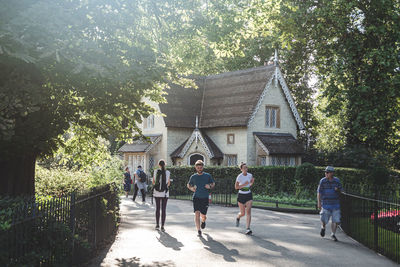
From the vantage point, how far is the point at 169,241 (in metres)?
12.4

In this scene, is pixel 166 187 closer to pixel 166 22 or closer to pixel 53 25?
pixel 166 22

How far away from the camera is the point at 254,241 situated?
12.5 metres

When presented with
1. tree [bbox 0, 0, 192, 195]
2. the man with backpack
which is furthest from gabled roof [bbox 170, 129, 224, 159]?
tree [bbox 0, 0, 192, 195]

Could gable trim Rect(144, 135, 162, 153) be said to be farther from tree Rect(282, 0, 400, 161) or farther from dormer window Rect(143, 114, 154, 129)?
tree Rect(282, 0, 400, 161)

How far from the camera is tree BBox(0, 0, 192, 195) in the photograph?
28.9 ft

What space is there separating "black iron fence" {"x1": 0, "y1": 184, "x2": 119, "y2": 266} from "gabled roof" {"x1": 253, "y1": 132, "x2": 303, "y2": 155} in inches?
1032

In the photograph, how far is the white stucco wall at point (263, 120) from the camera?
1508 inches

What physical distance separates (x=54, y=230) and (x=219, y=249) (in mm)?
4540

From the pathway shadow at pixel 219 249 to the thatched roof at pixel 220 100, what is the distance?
25.9 m

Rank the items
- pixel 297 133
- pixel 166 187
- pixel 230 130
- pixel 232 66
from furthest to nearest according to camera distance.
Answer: pixel 232 66 < pixel 297 133 < pixel 230 130 < pixel 166 187

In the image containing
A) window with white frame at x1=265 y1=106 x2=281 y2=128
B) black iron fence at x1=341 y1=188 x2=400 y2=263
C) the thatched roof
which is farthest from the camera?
window with white frame at x1=265 y1=106 x2=281 y2=128

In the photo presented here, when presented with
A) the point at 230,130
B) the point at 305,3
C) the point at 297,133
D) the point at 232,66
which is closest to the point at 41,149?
the point at 305,3

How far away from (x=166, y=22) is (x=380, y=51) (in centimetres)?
1767

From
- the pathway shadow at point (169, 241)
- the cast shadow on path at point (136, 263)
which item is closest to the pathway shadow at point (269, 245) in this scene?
the pathway shadow at point (169, 241)
